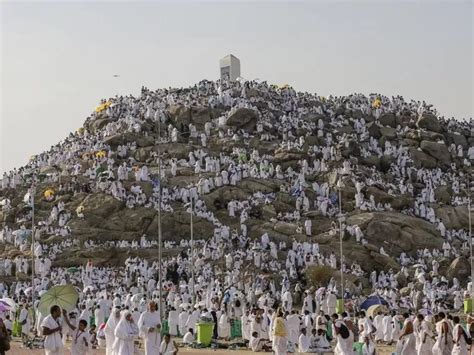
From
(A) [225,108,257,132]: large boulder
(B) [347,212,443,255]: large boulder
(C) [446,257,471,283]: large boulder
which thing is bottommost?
(C) [446,257,471,283]: large boulder

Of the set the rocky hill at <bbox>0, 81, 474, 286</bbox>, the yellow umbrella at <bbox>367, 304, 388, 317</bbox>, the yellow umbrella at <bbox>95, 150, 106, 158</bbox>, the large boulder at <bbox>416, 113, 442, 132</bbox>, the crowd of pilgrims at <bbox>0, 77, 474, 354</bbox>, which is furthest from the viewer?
the large boulder at <bbox>416, 113, 442, 132</bbox>

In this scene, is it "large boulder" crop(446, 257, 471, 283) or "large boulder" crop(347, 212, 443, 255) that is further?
"large boulder" crop(347, 212, 443, 255)

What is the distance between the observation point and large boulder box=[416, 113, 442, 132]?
75.0 meters

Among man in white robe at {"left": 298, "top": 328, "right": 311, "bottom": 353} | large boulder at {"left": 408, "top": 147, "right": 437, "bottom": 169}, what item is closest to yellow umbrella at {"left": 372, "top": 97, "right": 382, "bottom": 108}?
large boulder at {"left": 408, "top": 147, "right": 437, "bottom": 169}

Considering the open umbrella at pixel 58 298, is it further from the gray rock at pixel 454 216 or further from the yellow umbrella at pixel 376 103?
the yellow umbrella at pixel 376 103

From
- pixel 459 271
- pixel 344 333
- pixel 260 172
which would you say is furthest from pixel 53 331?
pixel 260 172

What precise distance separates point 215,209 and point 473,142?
3001 cm

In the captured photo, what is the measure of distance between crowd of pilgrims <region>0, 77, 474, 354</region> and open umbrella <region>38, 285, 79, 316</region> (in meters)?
6.31

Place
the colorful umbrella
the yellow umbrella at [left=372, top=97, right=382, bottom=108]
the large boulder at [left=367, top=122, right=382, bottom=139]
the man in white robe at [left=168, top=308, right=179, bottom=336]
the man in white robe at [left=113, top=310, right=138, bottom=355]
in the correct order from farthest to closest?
1. the yellow umbrella at [left=372, top=97, right=382, bottom=108]
2. the large boulder at [left=367, top=122, right=382, bottom=139]
3. the colorful umbrella
4. the man in white robe at [left=168, top=308, right=179, bottom=336]
5. the man in white robe at [left=113, top=310, right=138, bottom=355]

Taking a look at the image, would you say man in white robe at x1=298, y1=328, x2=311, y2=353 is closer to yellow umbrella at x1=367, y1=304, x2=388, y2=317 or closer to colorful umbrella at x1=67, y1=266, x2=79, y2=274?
yellow umbrella at x1=367, y1=304, x2=388, y2=317

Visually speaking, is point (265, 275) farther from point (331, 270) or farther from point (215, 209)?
point (215, 209)

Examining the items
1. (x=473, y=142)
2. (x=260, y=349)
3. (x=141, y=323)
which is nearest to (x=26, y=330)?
(x=260, y=349)

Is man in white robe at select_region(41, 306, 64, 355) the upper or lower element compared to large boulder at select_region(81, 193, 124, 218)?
lower

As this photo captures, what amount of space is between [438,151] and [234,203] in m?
21.3
